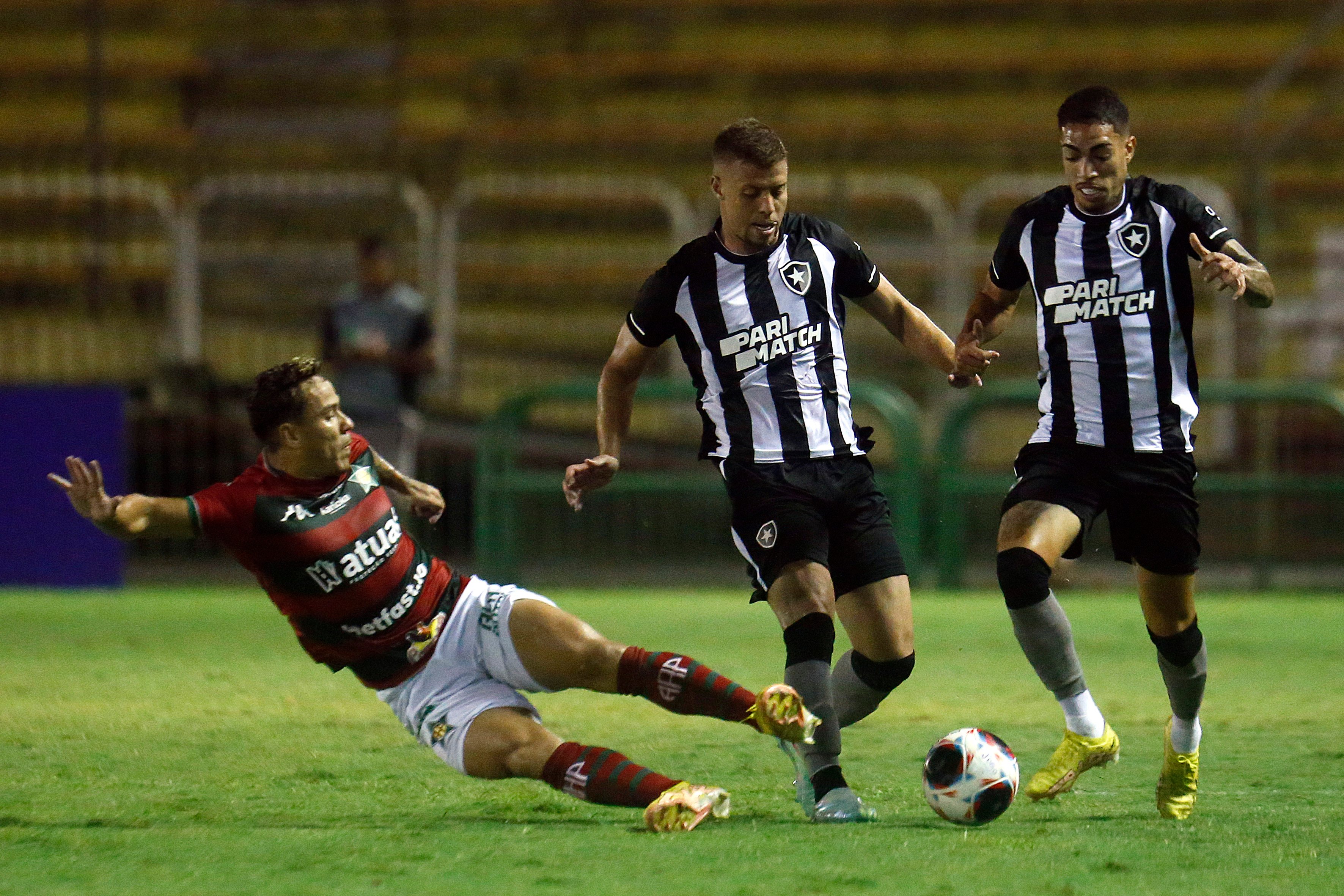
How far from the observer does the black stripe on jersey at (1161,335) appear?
5.44 m

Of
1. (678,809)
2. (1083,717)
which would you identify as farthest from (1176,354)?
(678,809)

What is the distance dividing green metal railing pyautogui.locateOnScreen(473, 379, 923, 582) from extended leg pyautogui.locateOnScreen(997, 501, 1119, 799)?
6932mm

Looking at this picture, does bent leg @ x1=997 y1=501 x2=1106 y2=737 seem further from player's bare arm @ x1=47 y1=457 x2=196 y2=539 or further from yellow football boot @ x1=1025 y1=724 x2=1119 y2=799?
player's bare arm @ x1=47 y1=457 x2=196 y2=539

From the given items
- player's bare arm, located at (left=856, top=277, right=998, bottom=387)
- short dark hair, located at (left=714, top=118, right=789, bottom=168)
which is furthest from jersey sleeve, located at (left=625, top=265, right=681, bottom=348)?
player's bare arm, located at (left=856, top=277, right=998, bottom=387)

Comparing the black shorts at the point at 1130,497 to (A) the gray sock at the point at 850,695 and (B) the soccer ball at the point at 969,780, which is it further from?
(B) the soccer ball at the point at 969,780

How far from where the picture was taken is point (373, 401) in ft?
38.6

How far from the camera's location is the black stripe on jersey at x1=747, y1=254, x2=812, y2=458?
5.28 m

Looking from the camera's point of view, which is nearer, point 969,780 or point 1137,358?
point 969,780

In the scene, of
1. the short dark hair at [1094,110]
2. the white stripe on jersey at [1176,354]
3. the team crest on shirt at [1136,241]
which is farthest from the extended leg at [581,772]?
the short dark hair at [1094,110]

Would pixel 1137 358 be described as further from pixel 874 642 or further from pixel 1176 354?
pixel 874 642

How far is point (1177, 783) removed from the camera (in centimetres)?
505

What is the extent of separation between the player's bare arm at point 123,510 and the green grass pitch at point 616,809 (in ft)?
2.52

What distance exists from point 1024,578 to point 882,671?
49 cm

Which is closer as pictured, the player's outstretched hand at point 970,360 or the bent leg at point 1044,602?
the bent leg at point 1044,602
